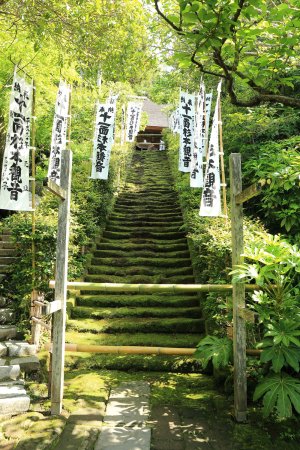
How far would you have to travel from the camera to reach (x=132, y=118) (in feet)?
59.5

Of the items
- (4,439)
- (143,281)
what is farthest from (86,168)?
(4,439)

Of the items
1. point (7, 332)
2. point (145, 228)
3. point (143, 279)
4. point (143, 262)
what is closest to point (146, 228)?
point (145, 228)

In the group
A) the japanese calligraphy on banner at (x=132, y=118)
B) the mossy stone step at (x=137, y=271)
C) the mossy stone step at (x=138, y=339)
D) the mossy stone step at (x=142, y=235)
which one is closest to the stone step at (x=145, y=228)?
the mossy stone step at (x=142, y=235)

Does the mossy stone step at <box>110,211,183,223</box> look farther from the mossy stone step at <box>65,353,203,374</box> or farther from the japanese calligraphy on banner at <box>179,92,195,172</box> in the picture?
the mossy stone step at <box>65,353,203,374</box>

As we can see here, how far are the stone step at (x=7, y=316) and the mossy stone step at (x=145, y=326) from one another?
89cm

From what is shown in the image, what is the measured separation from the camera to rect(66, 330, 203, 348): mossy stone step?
17.8 feet

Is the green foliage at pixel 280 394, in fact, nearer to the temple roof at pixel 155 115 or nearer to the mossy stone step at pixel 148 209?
the mossy stone step at pixel 148 209

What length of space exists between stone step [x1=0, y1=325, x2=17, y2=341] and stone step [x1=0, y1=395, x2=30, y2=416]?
5.73ft

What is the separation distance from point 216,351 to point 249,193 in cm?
172

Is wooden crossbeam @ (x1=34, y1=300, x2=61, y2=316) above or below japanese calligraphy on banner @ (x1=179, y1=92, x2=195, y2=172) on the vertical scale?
below

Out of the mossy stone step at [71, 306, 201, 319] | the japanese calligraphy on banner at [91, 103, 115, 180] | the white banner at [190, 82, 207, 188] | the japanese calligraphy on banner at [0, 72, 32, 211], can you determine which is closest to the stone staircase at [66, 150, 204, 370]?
the mossy stone step at [71, 306, 201, 319]

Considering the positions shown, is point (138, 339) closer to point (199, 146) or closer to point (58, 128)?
point (58, 128)

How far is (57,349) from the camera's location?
383cm

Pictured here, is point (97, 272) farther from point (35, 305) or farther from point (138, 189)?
point (138, 189)
